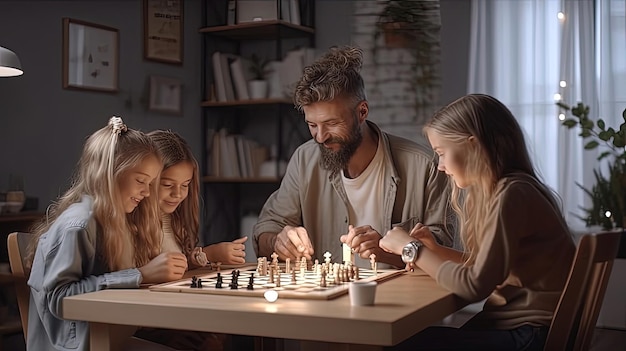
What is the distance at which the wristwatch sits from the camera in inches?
89.4

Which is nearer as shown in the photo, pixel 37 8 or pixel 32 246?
pixel 32 246

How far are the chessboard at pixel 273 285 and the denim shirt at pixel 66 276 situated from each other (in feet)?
0.53

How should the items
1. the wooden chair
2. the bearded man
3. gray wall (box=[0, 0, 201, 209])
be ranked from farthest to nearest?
gray wall (box=[0, 0, 201, 209]), the bearded man, the wooden chair

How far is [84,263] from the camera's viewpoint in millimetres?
2268

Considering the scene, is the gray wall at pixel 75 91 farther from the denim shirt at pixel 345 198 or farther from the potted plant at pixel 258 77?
the denim shirt at pixel 345 198

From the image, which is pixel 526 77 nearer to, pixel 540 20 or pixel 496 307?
pixel 540 20

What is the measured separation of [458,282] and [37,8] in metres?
3.13

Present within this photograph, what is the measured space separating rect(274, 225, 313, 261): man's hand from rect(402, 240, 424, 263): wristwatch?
1.89 ft

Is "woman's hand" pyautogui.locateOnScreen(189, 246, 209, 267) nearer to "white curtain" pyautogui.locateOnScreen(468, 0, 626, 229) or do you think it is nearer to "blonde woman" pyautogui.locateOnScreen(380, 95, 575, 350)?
"blonde woman" pyautogui.locateOnScreen(380, 95, 575, 350)

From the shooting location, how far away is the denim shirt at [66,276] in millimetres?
2178

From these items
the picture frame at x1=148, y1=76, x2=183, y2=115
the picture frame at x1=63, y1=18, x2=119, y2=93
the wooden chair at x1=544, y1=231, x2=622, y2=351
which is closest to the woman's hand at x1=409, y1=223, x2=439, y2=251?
the wooden chair at x1=544, y1=231, x2=622, y2=351

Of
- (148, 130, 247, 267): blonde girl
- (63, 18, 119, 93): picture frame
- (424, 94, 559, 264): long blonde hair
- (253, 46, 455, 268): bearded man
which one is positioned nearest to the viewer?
(424, 94, 559, 264): long blonde hair

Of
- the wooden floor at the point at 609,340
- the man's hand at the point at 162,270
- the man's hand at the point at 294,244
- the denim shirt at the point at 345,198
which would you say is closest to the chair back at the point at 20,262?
the man's hand at the point at 162,270

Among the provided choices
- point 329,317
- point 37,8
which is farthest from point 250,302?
point 37,8
